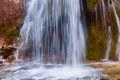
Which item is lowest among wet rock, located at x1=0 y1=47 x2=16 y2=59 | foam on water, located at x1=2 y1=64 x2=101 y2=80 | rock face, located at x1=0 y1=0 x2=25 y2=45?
foam on water, located at x1=2 y1=64 x2=101 y2=80

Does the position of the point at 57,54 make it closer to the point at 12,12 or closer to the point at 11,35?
the point at 11,35

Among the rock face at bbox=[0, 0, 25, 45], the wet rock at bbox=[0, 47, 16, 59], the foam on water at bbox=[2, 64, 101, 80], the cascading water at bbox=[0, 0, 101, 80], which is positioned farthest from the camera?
the rock face at bbox=[0, 0, 25, 45]

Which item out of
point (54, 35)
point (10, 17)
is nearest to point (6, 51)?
point (10, 17)

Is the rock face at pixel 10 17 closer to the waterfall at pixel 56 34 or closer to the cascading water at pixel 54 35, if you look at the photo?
the cascading water at pixel 54 35

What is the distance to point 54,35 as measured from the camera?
8844mm

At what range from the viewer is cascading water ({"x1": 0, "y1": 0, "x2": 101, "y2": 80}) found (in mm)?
8586

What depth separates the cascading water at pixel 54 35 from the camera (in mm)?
8586

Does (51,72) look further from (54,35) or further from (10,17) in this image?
(10,17)

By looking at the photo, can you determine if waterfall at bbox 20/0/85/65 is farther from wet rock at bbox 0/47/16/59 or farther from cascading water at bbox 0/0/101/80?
wet rock at bbox 0/47/16/59

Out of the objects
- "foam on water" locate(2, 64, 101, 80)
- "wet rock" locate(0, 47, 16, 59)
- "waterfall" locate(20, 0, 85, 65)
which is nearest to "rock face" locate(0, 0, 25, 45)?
"wet rock" locate(0, 47, 16, 59)

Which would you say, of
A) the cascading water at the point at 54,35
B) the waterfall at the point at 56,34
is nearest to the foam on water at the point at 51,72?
the cascading water at the point at 54,35

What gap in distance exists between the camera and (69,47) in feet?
28.5

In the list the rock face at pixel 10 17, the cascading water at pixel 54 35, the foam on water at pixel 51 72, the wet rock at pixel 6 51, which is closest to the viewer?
the foam on water at pixel 51 72

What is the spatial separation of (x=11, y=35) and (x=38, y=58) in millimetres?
1357
